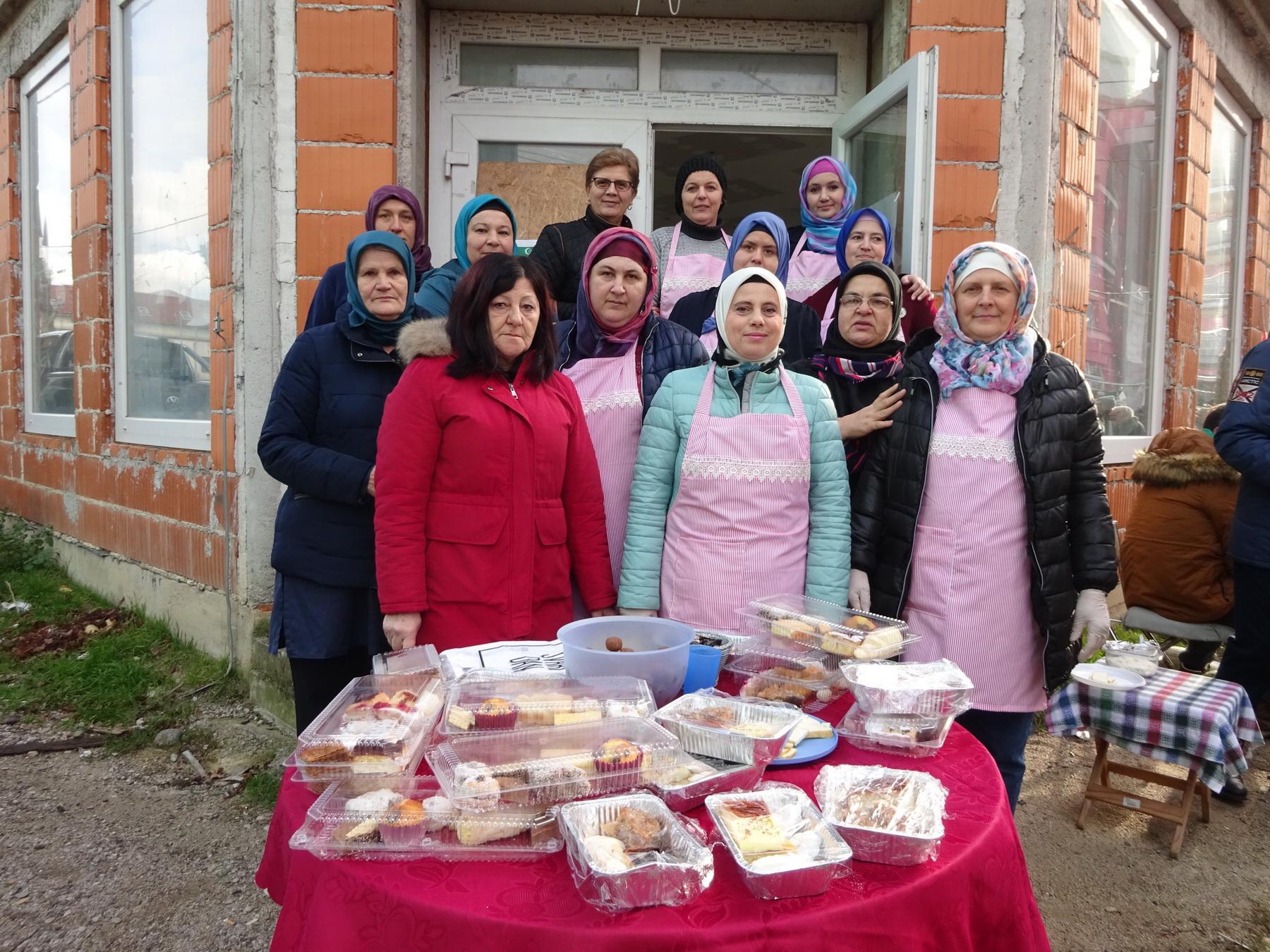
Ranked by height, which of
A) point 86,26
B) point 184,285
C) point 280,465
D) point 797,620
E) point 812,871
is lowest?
point 812,871

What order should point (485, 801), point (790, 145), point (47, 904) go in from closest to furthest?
point (485, 801), point (47, 904), point (790, 145)

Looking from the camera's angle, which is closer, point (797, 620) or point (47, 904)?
point (797, 620)

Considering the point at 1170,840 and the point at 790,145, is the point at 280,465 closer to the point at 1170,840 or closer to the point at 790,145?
the point at 1170,840

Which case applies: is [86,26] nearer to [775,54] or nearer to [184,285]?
[184,285]

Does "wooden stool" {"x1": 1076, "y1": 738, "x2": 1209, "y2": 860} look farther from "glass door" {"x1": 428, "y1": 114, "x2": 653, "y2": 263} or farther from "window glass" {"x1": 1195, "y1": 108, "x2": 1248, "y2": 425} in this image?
"window glass" {"x1": 1195, "y1": 108, "x2": 1248, "y2": 425}

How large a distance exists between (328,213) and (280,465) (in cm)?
199

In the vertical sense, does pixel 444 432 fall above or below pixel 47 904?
above

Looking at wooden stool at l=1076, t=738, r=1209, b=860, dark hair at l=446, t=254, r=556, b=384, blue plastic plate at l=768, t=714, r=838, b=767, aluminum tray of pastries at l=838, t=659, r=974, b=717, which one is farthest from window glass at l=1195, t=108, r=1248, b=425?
blue plastic plate at l=768, t=714, r=838, b=767

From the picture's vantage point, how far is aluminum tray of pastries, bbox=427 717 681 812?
1.23 metres

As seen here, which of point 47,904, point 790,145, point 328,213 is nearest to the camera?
point 47,904

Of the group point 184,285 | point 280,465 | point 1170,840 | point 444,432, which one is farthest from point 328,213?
point 1170,840

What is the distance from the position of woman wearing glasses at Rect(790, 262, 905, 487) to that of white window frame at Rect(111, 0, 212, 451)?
14.4 feet

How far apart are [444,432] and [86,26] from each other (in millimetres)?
5515

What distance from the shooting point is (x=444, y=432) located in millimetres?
2279
